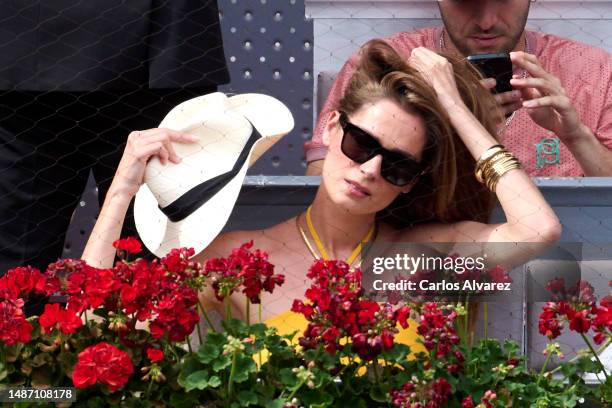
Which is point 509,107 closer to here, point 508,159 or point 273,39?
point 508,159

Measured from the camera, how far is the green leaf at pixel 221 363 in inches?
57.4

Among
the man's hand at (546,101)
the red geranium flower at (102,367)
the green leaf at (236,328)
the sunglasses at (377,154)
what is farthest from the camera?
the man's hand at (546,101)

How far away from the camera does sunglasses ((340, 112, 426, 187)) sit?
1.84 metres

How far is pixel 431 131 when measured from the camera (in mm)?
1904

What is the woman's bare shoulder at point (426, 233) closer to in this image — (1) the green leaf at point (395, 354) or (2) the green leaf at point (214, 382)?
(1) the green leaf at point (395, 354)

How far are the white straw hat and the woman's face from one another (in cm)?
14

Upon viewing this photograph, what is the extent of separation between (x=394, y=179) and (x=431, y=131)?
110 mm

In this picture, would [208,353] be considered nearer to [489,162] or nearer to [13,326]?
[13,326]

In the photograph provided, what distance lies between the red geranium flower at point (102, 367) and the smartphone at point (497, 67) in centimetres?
94

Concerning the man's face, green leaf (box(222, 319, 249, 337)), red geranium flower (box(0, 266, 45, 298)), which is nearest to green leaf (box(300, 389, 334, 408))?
green leaf (box(222, 319, 249, 337))

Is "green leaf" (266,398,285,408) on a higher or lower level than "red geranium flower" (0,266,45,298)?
lower

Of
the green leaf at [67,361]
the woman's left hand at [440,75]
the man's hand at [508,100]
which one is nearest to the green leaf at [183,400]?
the green leaf at [67,361]

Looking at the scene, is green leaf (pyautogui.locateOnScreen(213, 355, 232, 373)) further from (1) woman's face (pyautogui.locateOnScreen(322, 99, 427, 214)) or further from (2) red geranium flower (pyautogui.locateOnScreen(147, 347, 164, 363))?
(1) woman's face (pyautogui.locateOnScreen(322, 99, 427, 214))

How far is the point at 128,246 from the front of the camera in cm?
156
